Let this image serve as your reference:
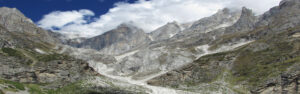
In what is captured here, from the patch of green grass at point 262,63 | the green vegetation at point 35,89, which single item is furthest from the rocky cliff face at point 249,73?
the green vegetation at point 35,89

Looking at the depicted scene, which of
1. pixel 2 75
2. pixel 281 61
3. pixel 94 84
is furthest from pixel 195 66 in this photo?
pixel 2 75

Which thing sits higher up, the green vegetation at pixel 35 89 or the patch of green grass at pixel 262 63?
the patch of green grass at pixel 262 63

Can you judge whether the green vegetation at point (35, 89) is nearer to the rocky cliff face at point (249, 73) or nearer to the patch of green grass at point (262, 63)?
the rocky cliff face at point (249, 73)

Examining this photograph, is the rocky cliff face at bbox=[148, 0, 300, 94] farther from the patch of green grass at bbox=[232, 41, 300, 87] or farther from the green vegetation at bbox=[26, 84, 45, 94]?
the green vegetation at bbox=[26, 84, 45, 94]

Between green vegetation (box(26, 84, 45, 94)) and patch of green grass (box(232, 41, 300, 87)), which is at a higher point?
patch of green grass (box(232, 41, 300, 87))

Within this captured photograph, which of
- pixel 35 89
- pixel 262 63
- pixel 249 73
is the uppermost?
pixel 262 63

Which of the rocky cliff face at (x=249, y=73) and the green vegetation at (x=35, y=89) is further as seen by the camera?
the rocky cliff face at (x=249, y=73)

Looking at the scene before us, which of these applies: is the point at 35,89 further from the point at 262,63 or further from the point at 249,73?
the point at 262,63

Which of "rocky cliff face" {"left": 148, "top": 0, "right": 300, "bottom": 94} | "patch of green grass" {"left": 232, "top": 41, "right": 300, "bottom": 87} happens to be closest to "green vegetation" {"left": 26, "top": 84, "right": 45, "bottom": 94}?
"rocky cliff face" {"left": 148, "top": 0, "right": 300, "bottom": 94}

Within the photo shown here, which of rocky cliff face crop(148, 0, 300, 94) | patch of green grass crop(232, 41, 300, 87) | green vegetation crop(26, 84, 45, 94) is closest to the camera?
green vegetation crop(26, 84, 45, 94)

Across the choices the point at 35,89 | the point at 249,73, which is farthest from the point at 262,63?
the point at 35,89

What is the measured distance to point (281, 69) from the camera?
11994 centimetres

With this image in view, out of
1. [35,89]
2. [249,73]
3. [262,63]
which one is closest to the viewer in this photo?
[35,89]

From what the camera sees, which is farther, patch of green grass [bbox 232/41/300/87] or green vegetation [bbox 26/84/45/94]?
patch of green grass [bbox 232/41/300/87]
